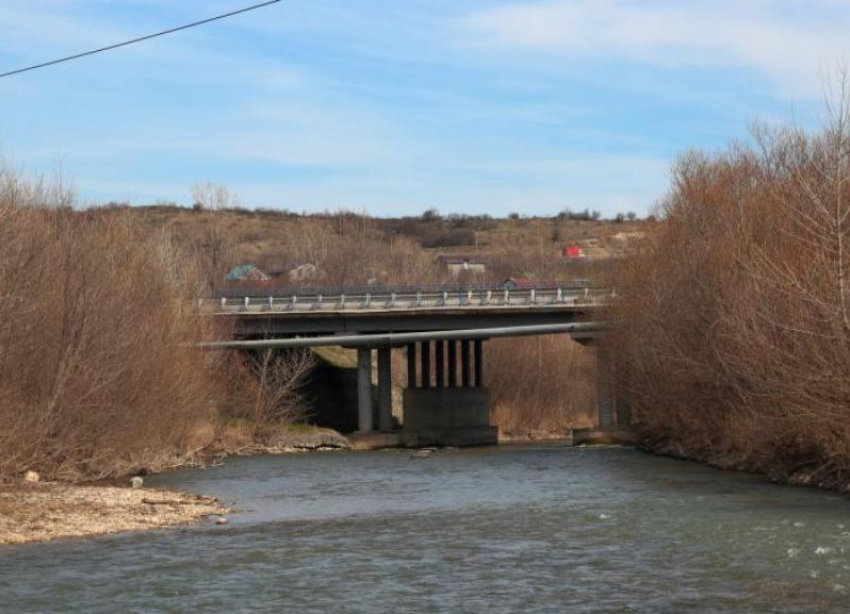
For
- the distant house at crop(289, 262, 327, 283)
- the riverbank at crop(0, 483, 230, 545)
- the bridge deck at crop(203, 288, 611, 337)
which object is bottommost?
the riverbank at crop(0, 483, 230, 545)

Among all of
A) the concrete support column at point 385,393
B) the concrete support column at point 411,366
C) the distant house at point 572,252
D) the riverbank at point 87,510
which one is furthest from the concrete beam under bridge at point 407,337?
the distant house at point 572,252

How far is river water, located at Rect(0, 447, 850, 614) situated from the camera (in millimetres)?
20000

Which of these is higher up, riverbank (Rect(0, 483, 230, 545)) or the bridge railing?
the bridge railing

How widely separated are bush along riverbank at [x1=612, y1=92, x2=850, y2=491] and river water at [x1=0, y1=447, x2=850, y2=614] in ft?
8.01

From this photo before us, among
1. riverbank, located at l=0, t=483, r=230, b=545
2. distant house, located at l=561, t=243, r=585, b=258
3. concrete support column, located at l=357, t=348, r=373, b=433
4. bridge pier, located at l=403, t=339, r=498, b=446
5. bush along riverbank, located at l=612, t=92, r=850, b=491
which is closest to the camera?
riverbank, located at l=0, t=483, r=230, b=545

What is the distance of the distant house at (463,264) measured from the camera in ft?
530

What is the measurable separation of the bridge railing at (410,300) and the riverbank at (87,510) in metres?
40.5

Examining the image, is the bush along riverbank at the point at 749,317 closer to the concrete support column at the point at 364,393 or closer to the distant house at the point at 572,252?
the concrete support column at the point at 364,393

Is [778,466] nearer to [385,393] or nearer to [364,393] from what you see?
[364,393]

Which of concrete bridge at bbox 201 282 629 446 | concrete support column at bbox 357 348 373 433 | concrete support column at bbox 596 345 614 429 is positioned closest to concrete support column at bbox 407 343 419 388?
concrete bridge at bbox 201 282 629 446

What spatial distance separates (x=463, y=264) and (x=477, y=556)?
477ft

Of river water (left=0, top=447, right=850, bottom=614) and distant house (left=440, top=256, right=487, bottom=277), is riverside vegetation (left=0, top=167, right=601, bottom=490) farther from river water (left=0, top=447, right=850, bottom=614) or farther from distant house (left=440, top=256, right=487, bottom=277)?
distant house (left=440, top=256, right=487, bottom=277)

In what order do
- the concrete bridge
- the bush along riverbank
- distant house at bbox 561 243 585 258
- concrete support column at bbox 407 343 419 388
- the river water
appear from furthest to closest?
1. distant house at bbox 561 243 585 258
2. concrete support column at bbox 407 343 419 388
3. the concrete bridge
4. the bush along riverbank
5. the river water

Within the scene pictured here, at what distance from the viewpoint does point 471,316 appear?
7781 centimetres
